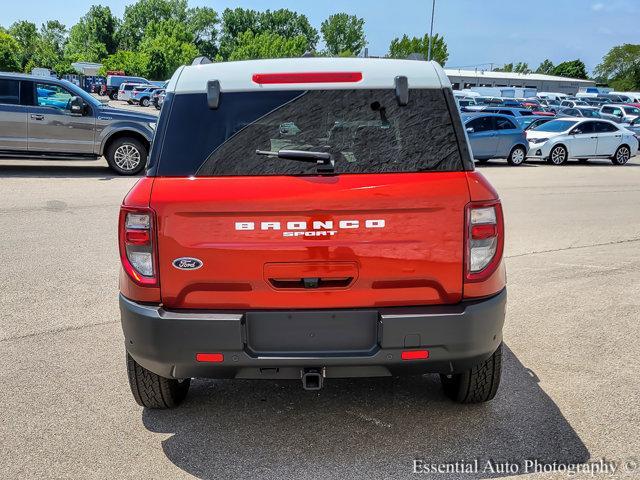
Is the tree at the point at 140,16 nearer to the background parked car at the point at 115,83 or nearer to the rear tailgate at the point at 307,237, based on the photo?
the background parked car at the point at 115,83

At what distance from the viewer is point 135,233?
123 inches

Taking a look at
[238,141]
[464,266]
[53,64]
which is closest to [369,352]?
[464,266]

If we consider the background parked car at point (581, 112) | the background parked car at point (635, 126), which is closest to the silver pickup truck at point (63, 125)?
the background parked car at point (635, 126)

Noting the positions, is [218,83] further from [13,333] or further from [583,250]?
[583,250]

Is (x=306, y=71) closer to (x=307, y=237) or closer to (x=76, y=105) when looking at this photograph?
(x=307, y=237)

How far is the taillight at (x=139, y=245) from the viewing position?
3100 millimetres

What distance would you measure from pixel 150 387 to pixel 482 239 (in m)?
1.93

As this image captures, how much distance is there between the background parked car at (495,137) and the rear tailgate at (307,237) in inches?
646

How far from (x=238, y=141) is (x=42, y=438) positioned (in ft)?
6.06

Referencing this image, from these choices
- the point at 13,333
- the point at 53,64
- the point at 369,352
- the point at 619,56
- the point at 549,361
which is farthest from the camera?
the point at 619,56

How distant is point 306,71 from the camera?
10.7 feet

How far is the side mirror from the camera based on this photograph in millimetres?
13609

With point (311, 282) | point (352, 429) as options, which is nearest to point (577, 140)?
point (352, 429)

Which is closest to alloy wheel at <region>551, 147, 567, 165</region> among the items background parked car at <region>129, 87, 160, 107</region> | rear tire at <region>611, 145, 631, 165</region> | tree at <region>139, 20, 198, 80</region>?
rear tire at <region>611, 145, 631, 165</region>
